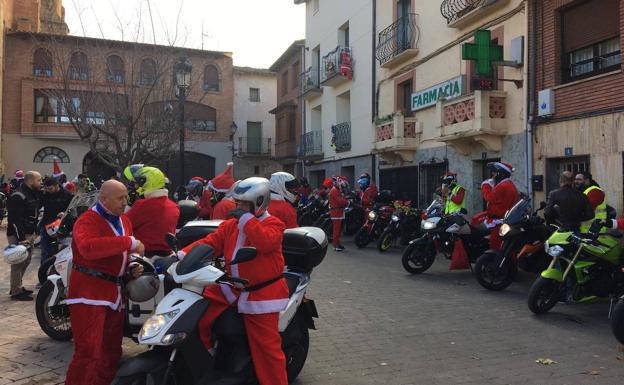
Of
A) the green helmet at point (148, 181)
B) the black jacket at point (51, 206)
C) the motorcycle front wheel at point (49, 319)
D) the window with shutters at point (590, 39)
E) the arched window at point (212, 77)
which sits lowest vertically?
the motorcycle front wheel at point (49, 319)

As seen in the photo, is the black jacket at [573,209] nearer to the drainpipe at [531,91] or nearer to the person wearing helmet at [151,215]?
the drainpipe at [531,91]

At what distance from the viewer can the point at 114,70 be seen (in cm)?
1494

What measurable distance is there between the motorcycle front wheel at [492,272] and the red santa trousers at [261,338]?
4973 millimetres

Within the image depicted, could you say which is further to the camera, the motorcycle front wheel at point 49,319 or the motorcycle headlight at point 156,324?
the motorcycle front wheel at point 49,319

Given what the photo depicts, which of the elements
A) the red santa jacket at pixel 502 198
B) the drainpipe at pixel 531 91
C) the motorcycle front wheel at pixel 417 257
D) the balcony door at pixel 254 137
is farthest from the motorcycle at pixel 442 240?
the balcony door at pixel 254 137

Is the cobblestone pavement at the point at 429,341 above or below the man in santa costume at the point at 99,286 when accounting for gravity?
below

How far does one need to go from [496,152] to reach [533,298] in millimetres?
6577

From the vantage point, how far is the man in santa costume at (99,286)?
3.36 m

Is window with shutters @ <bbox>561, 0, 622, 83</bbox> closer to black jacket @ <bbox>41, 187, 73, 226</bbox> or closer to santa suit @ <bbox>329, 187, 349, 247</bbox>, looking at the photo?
santa suit @ <bbox>329, 187, 349, 247</bbox>

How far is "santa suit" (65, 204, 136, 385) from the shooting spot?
3.36m

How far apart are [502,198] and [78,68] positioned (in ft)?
39.4

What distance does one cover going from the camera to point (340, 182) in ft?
42.2

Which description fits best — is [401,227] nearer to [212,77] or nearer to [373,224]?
[373,224]

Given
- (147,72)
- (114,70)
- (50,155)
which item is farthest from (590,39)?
(50,155)
